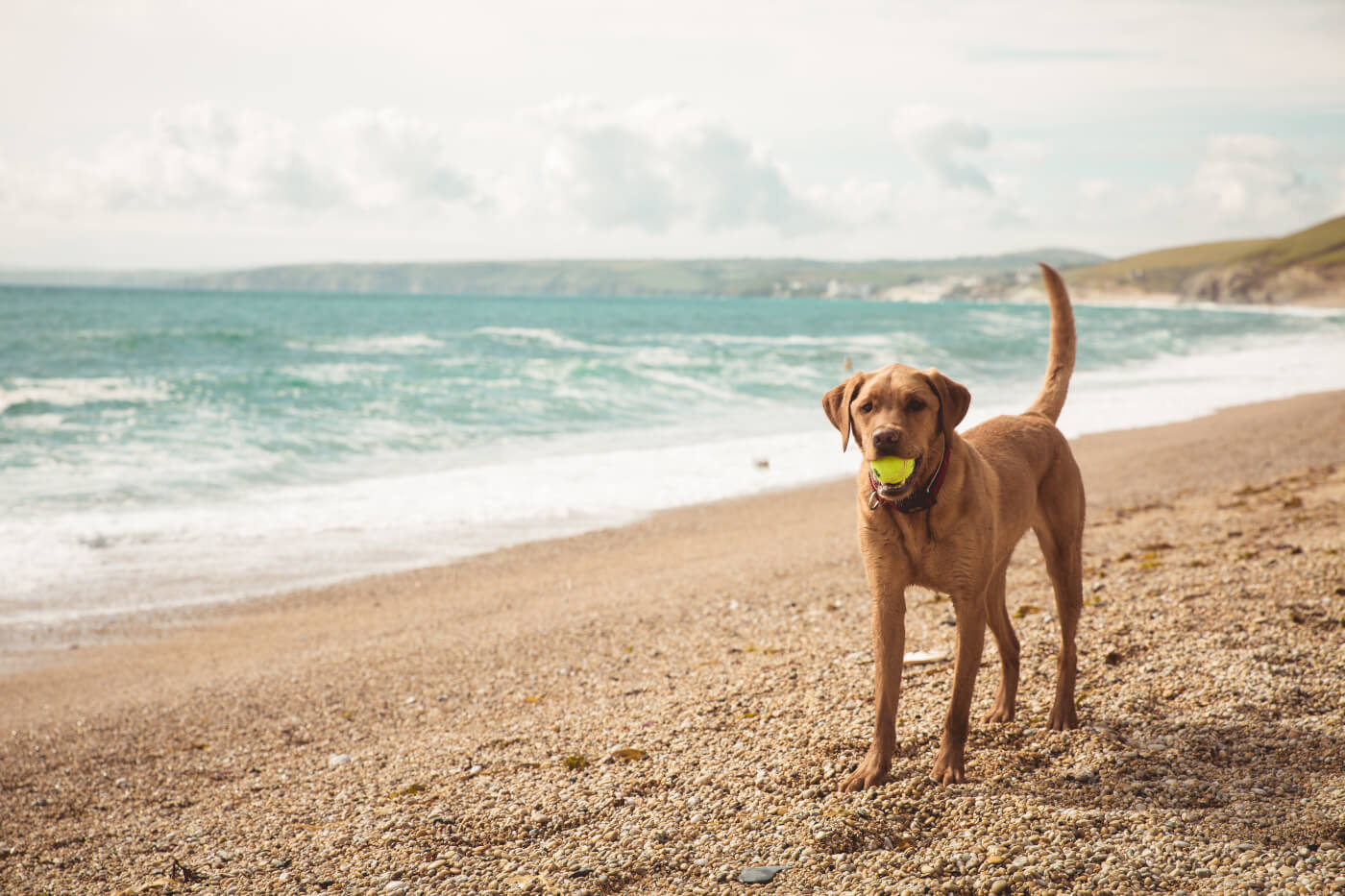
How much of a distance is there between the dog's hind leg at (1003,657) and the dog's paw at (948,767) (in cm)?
69

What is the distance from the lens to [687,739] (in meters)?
4.65

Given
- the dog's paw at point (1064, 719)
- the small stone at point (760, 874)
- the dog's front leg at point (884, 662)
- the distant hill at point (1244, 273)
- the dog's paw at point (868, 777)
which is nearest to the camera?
the small stone at point (760, 874)

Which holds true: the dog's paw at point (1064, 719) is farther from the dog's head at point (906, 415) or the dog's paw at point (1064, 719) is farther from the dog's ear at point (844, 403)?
the dog's ear at point (844, 403)

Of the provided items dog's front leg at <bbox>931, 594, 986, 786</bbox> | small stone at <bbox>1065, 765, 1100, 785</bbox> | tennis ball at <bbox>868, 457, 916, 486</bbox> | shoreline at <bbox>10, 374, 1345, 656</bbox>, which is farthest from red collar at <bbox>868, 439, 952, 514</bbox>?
shoreline at <bbox>10, 374, 1345, 656</bbox>

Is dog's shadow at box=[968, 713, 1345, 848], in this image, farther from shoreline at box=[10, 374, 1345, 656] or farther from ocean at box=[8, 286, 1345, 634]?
ocean at box=[8, 286, 1345, 634]

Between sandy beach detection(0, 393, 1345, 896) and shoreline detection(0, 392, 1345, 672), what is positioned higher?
sandy beach detection(0, 393, 1345, 896)

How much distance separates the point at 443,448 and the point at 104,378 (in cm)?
1529

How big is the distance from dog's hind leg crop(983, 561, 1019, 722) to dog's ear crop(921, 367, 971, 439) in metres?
1.12

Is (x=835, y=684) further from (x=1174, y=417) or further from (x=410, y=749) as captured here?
(x=1174, y=417)

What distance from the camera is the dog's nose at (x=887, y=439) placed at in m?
3.30

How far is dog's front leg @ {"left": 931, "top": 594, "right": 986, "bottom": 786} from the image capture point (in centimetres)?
369

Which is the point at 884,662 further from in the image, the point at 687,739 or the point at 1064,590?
the point at 687,739

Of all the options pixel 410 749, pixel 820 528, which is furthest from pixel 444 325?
pixel 410 749

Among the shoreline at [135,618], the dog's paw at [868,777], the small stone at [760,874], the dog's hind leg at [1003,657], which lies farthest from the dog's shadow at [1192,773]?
the shoreline at [135,618]
